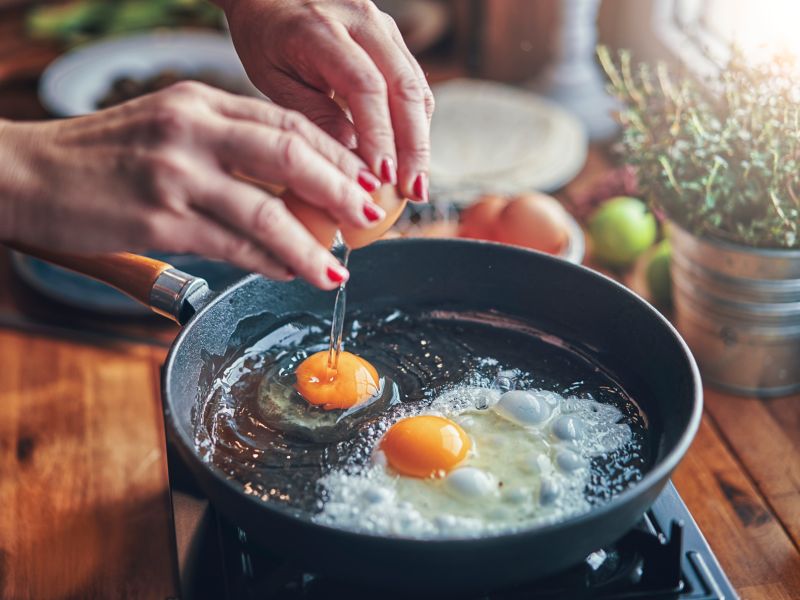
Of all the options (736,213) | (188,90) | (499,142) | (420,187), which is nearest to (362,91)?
(420,187)

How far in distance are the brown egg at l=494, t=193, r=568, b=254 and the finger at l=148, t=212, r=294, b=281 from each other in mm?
830

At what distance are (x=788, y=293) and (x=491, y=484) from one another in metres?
0.62

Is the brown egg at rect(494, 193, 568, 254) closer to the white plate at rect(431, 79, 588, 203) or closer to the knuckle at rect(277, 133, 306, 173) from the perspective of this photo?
the white plate at rect(431, 79, 588, 203)

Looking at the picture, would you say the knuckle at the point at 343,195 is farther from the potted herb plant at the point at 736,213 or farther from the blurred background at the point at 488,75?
the blurred background at the point at 488,75

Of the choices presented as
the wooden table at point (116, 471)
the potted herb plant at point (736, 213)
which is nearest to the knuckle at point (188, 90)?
the wooden table at point (116, 471)

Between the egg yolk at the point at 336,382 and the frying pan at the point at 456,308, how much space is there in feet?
0.37

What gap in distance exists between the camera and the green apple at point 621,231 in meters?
1.64

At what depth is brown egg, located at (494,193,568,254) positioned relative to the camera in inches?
61.6

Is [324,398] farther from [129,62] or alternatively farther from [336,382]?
[129,62]

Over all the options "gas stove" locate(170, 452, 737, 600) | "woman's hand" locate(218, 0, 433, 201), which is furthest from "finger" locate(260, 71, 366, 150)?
"gas stove" locate(170, 452, 737, 600)

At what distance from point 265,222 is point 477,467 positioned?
0.38 meters

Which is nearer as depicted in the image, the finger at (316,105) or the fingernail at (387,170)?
the fingernail at (387,170)

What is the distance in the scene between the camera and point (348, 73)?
969 millimetres

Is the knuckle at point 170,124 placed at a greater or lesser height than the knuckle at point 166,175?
greater
